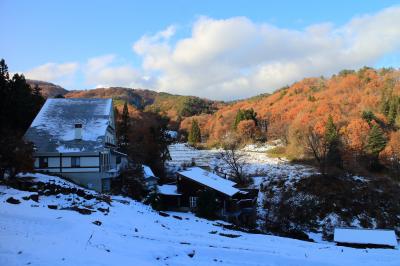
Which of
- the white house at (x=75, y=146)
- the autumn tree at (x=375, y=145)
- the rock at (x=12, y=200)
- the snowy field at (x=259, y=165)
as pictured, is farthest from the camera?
the autumn tree at (x=375, y=145)

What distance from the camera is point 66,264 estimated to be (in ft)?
33.6

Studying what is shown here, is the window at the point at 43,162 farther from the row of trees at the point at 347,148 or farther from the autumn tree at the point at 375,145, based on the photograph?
the autumn tree at the point at 375,145

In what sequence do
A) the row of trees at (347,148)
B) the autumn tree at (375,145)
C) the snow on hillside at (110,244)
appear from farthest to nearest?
the autumn tree at (375,145)
the row of trees at (347,148)
the snow on hillside at (110,244)

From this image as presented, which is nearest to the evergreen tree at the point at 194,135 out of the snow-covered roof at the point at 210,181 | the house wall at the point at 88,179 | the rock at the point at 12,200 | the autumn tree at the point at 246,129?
the autumn tree at the point at 246,129

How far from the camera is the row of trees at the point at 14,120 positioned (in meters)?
23.3

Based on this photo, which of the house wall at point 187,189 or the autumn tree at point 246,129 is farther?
the autumn tree at point 246,129

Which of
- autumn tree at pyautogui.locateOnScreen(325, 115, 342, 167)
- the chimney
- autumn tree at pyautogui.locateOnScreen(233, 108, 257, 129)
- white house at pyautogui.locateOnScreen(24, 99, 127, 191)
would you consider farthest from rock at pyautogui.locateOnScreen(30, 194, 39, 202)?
autumn tree at pyautogui.locateOnScreen(233, 108, 257, 129)

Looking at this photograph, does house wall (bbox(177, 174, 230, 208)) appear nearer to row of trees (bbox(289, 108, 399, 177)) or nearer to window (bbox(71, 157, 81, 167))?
window (bbox(71, 157, 81, 167))

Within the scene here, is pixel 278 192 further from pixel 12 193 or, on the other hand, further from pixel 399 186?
pixel 12 193

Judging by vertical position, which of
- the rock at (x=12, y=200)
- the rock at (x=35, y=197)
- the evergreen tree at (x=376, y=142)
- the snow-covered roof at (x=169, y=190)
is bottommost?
the snow-covered roof at (x=169, y=190)

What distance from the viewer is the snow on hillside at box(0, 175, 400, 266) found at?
11.1 meters

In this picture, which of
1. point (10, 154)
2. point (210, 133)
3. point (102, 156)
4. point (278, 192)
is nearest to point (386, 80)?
point (210, 133)

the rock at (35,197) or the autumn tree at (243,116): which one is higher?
the autumn tree at (243,116)

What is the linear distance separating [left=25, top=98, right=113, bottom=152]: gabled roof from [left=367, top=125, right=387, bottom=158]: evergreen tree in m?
40.7
